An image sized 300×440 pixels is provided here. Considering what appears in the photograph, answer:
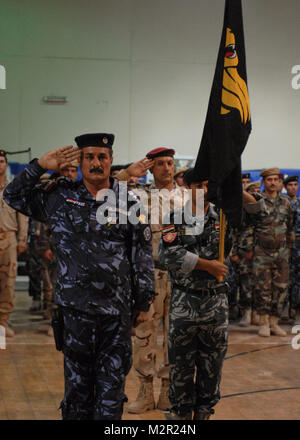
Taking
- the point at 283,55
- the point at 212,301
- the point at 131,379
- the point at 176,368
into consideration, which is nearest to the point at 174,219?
the point at 212,301

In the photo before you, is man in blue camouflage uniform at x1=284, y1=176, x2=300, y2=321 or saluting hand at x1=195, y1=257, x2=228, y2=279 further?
man in blue camouflage uniform at x1=284, y1=176, x2=300, y2=321

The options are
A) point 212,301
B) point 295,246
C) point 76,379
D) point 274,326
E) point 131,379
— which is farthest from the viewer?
point 295,246

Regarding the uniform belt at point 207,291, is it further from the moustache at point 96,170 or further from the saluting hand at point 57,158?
the saluting hand at point 57,158

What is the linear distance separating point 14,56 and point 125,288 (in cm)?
961

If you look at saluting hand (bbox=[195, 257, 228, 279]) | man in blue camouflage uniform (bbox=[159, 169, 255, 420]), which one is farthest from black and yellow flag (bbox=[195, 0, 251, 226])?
saluting hand (bbox=[195, 257, 228, 279])

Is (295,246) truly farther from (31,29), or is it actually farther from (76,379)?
(31,29)

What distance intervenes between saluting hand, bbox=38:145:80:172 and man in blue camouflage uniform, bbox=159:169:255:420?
2.43 ft

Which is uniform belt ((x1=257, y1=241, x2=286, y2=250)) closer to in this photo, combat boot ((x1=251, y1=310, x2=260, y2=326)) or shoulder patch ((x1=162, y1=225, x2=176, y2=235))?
combat boot ((x1=251, y1=310, x2=260, y2=326))

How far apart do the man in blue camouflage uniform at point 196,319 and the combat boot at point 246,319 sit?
4295 millimetres

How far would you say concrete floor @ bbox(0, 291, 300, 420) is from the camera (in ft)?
13.6

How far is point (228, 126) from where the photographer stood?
3.28 metres

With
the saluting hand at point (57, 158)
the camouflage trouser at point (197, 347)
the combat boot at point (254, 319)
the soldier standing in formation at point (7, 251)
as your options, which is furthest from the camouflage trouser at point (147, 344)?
the combat boot at point (254, 319)

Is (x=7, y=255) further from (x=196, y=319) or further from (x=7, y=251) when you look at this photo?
(x=196, y=319)

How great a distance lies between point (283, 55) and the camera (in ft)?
40.0
